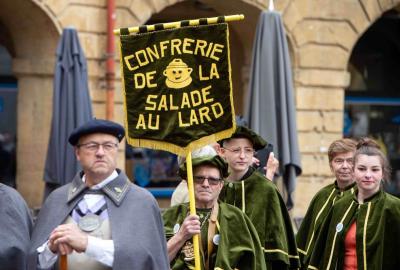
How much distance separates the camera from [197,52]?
6004 mm

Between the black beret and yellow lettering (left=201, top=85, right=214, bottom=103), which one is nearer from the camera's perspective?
the black beret

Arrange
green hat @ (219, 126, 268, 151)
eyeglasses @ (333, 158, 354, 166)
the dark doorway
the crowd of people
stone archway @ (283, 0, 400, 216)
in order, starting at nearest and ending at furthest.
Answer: the crowd of people, green hat @ (219, 126, 268, 151), eyeglasses @ (333, 158, 354, 166), stone archway @ (283, 0, 400, 216), the dark doorway

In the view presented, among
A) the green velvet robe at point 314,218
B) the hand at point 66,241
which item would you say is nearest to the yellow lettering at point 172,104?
the hand at point 66,241

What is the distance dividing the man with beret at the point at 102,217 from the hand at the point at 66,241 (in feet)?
0.12

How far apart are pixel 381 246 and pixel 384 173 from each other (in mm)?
469

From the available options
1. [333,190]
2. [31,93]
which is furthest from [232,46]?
[333,190]

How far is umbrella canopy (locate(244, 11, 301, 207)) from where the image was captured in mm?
9812

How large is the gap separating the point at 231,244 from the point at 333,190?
2064 millimetres

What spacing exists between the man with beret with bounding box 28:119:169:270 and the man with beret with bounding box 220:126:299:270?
165 centimetres

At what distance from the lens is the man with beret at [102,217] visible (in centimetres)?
503

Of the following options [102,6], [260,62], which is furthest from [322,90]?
[260,62]

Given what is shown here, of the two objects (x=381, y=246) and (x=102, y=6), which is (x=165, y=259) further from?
(x=102, y=6)

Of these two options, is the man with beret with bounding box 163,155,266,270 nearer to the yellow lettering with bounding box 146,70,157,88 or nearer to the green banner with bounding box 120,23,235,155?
the green banner with bounding box 120,23,235,155

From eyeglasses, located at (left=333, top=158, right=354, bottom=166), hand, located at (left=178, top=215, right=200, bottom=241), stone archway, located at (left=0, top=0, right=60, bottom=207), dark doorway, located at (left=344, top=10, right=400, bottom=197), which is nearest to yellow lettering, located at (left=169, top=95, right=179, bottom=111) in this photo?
hand, located at (left=178, top=215, right=200, bottom=241)
